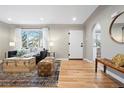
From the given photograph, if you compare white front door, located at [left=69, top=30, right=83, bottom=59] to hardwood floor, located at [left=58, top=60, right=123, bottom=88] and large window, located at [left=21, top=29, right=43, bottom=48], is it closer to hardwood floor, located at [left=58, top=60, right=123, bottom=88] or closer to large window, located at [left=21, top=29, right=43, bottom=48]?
large window, located at [left=21, top=29, right=43, bottom=48]

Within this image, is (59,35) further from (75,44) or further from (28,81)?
(28,81)

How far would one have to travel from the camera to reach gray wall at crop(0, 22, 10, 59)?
8384 millimetres

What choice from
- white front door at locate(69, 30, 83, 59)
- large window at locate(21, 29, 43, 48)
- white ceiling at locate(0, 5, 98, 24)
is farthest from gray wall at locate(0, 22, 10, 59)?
white front door at locate(69, 30, 83, 59)

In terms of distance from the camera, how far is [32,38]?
392 inches

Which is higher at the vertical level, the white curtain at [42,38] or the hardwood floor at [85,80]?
the white curtain at [42,38]

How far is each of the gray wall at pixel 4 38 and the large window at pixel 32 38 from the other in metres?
0.97

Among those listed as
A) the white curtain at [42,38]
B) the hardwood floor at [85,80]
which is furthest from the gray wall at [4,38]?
the hardwood floor at [85,80]

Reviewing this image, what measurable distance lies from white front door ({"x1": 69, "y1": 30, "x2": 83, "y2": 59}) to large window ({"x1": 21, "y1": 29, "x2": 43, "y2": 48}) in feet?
6.18

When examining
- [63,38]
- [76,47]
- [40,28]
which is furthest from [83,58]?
[40,28]

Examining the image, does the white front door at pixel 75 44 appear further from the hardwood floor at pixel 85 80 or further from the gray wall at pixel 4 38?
the hardwood floor at pixel 85 80

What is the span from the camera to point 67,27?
9.23 metres

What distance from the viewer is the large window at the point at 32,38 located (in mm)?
9625
